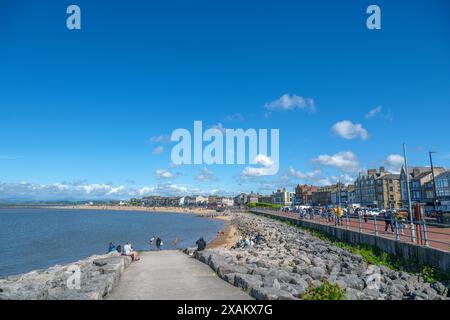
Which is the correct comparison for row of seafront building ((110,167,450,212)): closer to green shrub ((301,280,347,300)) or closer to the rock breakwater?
the rock breakwater

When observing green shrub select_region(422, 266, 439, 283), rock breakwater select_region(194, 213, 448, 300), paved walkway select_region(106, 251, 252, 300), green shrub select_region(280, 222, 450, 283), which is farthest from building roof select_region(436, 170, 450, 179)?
paved walkway select_region(106, 251, 252, 300)

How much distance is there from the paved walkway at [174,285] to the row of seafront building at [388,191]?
33.7 metres

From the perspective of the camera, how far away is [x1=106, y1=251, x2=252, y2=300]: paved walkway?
7.76 metres

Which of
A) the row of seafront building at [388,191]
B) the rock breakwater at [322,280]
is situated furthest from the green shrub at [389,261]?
the row of seafront building at [388,191]

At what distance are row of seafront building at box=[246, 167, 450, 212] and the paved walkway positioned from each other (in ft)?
111

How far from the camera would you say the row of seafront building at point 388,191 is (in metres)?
66.2

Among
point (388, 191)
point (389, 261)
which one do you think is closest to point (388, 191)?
point (388, 191)

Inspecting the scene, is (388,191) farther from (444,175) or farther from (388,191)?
(444,175)

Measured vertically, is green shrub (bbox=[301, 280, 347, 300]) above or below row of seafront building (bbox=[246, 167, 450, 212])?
below

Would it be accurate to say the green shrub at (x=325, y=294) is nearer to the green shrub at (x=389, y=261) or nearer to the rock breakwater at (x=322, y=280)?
the rock breakwater at (x=322, y=280)

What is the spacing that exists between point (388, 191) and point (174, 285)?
93773mm
